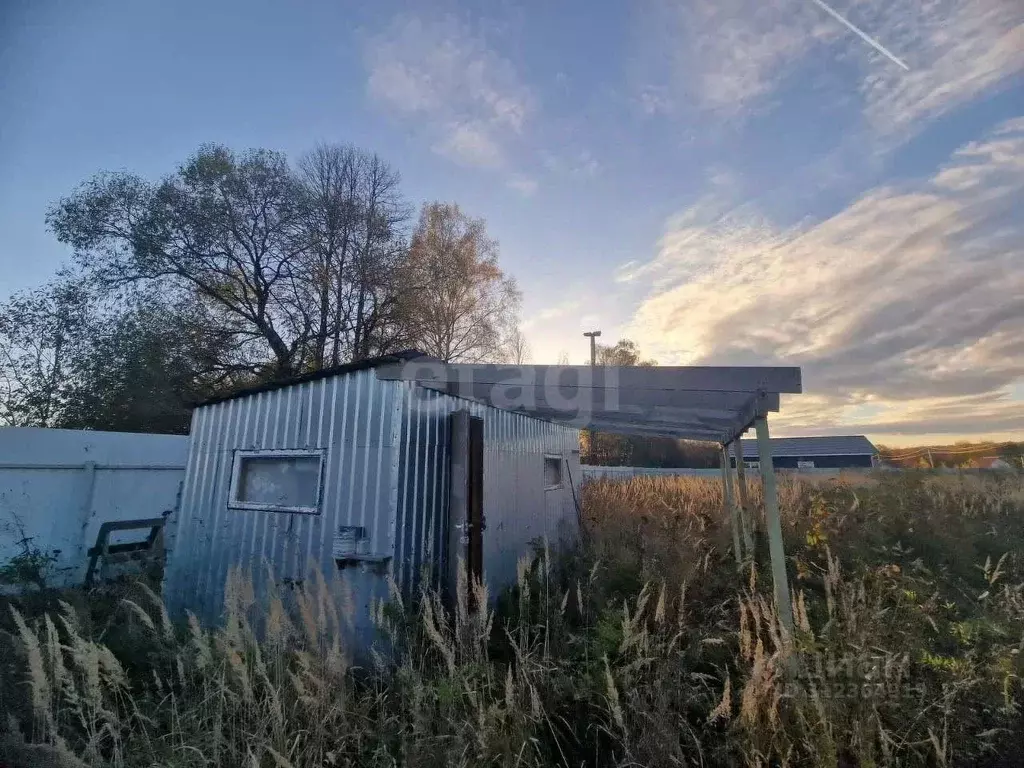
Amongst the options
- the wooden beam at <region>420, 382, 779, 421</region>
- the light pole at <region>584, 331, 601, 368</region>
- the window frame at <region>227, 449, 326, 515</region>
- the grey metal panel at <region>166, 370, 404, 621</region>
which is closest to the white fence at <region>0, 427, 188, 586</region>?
the grey metal panel at <region>166, 370, 404, 621</region>

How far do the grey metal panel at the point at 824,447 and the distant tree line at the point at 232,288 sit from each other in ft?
84.5

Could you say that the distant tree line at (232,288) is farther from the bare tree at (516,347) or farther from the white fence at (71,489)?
the white fence at (71,489)

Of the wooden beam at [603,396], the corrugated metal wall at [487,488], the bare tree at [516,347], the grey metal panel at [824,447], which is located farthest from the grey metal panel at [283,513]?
the grey metal panel at [824,447]

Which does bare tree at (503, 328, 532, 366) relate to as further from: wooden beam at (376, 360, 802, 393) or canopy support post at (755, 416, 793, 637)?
canopy support post at (755, 416, 793, 637)

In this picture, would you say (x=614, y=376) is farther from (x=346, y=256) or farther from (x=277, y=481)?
(x=346, y=256)

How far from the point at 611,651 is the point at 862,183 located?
5.47 meters

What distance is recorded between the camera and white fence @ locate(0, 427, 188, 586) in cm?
782

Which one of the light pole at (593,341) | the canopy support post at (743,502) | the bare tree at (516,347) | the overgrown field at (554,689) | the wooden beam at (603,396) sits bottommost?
the overgrown field at (554,689)

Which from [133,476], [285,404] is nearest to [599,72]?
[285,404]

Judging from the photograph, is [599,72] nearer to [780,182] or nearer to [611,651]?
[780,182]

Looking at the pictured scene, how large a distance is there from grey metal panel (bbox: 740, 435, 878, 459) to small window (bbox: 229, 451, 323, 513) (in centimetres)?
3301

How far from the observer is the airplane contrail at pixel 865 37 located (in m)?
4.27

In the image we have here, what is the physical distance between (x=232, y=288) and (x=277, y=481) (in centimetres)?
1331

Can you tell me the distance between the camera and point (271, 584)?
3430mm
